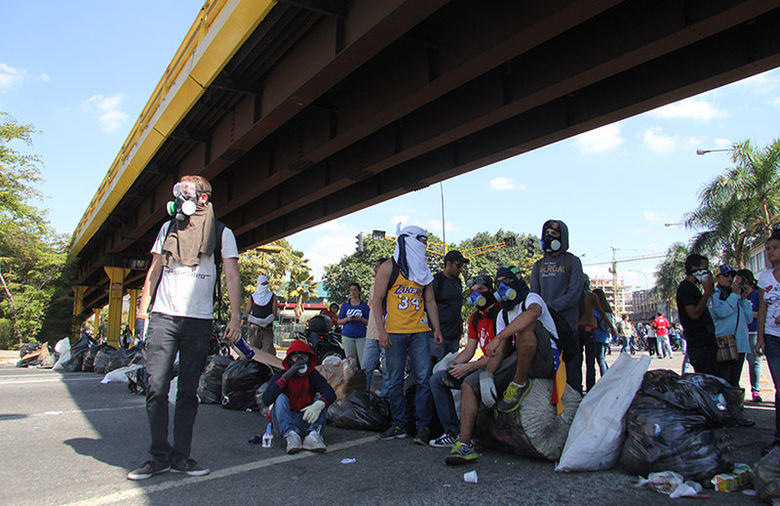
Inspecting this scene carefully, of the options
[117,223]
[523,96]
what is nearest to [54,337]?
[117,223]

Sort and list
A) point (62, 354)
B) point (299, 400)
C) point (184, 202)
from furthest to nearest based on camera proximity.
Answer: point (62, 354) → point (299, 400) → point (184, 202)

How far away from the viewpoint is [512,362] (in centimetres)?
375

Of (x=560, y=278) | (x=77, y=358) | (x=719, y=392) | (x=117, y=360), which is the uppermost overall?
(x=560, y=278)

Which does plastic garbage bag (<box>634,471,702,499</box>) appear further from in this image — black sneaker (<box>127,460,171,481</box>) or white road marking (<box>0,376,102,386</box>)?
white road marking (<box>0,376,102,386</box>)

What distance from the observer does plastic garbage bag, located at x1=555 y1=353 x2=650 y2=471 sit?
3.35m

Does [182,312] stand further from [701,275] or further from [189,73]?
[189,73]

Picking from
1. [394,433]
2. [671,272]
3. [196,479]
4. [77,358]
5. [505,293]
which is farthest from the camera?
[671,272]

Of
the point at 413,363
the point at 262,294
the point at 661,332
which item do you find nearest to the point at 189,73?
the point at 262,294

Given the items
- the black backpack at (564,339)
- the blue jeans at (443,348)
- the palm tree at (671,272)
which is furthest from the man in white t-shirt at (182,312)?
the palm tree at (671,272)

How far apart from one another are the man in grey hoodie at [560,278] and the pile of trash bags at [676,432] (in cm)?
122

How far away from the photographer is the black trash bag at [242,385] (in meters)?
6.08

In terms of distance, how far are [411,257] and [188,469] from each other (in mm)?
2522

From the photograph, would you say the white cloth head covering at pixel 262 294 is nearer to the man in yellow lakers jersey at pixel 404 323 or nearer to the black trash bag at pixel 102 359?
the man in yellow lakers jersey at pixel 404 323

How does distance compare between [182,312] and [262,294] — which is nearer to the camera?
[182,312]
